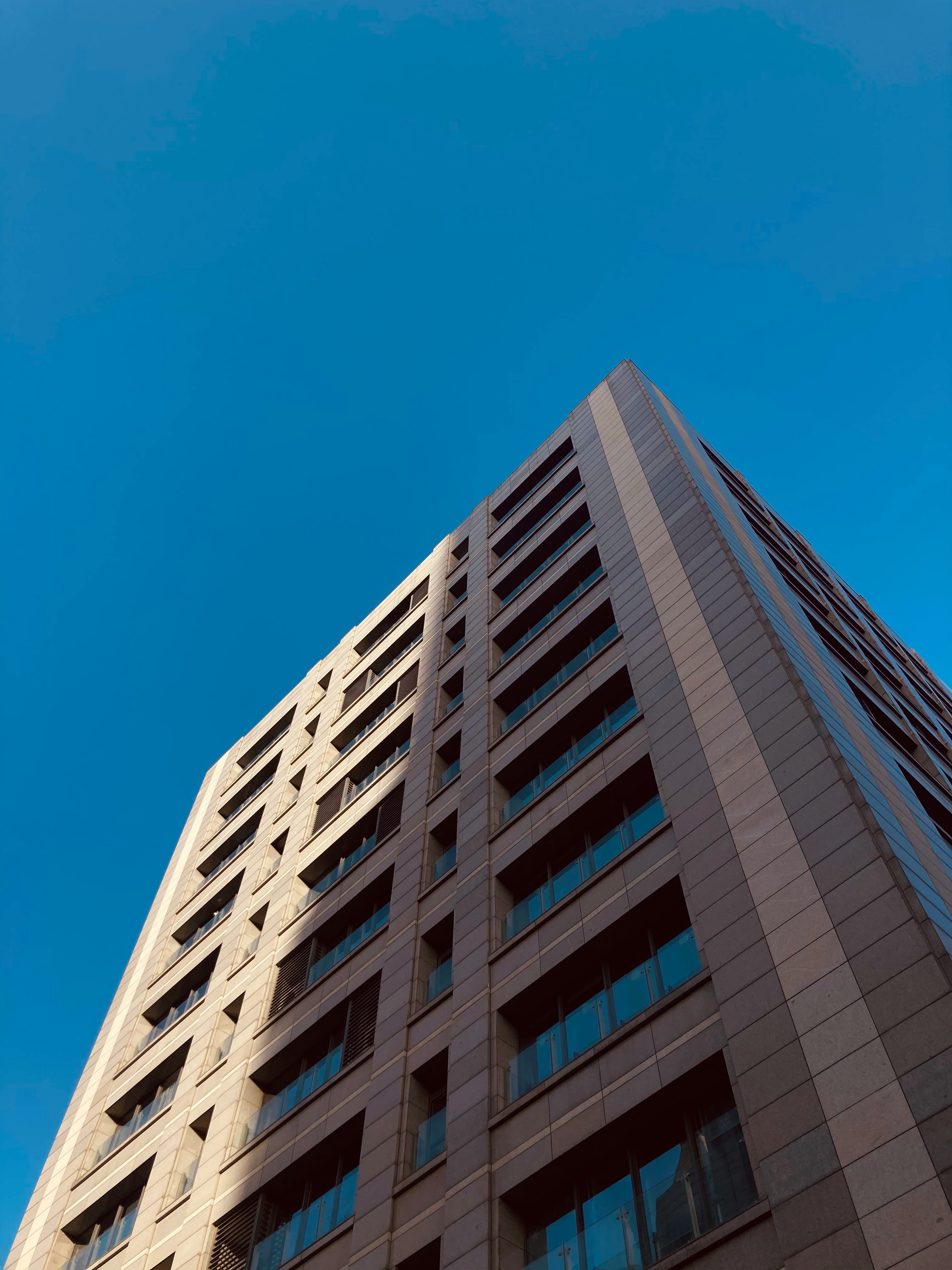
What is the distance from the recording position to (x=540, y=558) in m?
38.4

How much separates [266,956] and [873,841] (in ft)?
72.2

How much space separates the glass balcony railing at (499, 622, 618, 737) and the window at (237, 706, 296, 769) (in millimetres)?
21663

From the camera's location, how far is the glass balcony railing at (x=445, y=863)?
27.8 metres

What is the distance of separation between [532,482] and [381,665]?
9.98 metres

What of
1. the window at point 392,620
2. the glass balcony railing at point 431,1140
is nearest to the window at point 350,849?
the glass balcony railing at point 431,1140

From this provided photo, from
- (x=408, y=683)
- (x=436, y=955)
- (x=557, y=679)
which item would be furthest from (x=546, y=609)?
(x=436, y=955)

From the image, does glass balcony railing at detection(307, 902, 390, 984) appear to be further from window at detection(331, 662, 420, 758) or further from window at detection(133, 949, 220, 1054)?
window at detection(331, 662, 420, 758)

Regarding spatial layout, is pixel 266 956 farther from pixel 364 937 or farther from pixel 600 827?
pixel 600 827

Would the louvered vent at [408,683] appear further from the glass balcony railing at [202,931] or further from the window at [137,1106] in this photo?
the window at [137,1106]

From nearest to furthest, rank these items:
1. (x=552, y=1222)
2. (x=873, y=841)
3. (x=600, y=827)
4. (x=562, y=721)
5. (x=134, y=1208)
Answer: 1. (x=873, y=841)
2. (x=552, y=1222)
3. (x=600, y=827)
4. (x=562, y=721)
5. (x=134, y=1208)

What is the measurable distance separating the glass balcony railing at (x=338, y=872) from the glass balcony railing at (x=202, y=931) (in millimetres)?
4761

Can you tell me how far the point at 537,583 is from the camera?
1414 inches

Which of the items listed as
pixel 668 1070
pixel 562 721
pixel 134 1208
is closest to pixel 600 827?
pixel 562 721

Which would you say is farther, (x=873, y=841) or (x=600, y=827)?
(x=600, y=827)
